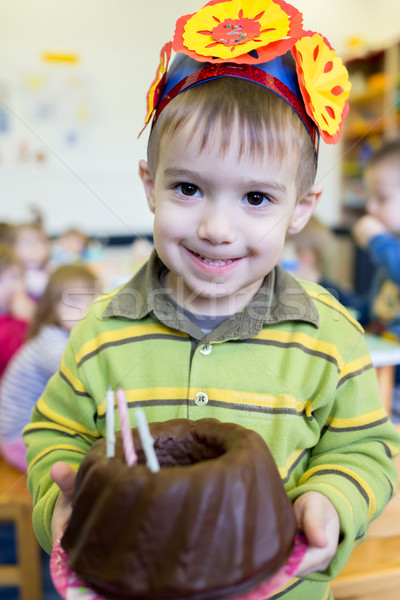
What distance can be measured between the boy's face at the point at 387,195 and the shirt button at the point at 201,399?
1636 mm

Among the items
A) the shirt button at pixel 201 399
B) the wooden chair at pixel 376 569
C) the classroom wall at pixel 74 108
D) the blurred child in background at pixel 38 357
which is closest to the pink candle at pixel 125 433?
the shirt button at pixel 201 399

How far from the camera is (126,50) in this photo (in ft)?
15.2

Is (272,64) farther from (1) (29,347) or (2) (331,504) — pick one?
(1) (29,347)

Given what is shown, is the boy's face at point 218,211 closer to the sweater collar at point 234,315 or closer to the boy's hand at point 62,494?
the sweater collar at point 234,315

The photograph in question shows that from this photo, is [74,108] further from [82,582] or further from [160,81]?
[82,582]

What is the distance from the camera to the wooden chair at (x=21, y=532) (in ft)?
4.25

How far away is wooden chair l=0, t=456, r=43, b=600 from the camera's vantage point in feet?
4.25

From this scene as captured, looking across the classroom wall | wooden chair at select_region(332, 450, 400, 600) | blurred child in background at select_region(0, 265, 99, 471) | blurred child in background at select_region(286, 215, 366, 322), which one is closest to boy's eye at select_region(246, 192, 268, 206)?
wooden chair at select_region(332, 450, 400, 600)

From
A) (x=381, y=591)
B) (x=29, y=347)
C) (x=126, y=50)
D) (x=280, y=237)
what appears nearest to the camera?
(x=280, y=237)

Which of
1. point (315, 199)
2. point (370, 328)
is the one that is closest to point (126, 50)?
point (370, 328)

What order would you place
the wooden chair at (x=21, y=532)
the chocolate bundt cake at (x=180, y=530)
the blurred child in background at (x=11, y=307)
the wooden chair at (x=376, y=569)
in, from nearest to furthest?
the chocolate bundt cake at (x=180, y=530), the wooden chair at (x=376, y=569), the wooden chair at (x=21, y=532), the blurred child in background at (x=11, y=307)

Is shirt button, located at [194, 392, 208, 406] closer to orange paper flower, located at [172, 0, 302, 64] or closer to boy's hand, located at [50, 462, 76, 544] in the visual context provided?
boy's hand, located at [50, 462, 76, 544]

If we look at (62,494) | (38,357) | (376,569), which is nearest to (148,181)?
(62,494)

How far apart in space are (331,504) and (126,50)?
15.5ft
